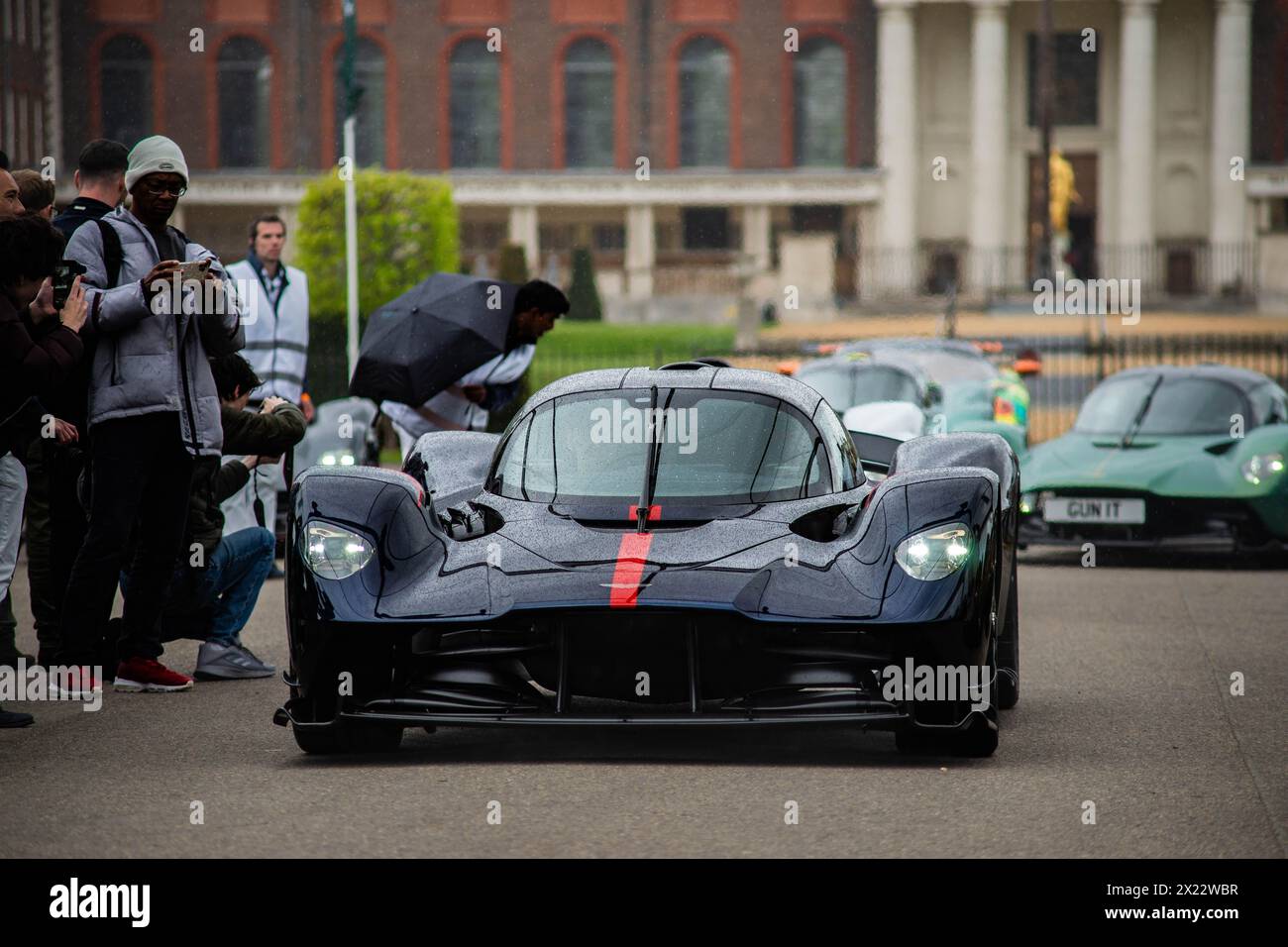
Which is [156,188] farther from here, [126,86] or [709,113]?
[126,86]

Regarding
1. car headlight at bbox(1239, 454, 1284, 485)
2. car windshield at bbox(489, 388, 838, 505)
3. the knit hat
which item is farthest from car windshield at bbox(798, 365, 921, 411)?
the knit hat

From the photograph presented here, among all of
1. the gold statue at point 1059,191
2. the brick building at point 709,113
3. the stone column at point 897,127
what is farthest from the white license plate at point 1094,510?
the stone column at point 897,127

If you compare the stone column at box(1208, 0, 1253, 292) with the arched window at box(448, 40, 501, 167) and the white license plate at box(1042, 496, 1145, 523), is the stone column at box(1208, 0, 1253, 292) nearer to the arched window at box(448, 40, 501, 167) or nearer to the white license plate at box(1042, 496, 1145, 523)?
the arched window at box(448, 40, 501, 167)

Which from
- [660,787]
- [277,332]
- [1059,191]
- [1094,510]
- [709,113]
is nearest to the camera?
[660,787]

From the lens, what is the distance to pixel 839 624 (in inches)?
242

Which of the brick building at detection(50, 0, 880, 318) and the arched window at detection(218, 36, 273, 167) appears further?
the arched window at detection(218, 36, 273, 167)

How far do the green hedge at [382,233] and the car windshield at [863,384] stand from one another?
55.3 ft

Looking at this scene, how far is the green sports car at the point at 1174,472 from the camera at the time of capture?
43.7 feet

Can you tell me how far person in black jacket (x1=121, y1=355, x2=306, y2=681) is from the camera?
8406mm

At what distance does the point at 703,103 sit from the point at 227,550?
6321 cm

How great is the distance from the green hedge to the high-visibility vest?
2042 cm

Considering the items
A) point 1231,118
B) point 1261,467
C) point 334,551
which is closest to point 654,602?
point 334,551

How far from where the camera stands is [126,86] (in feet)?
228
